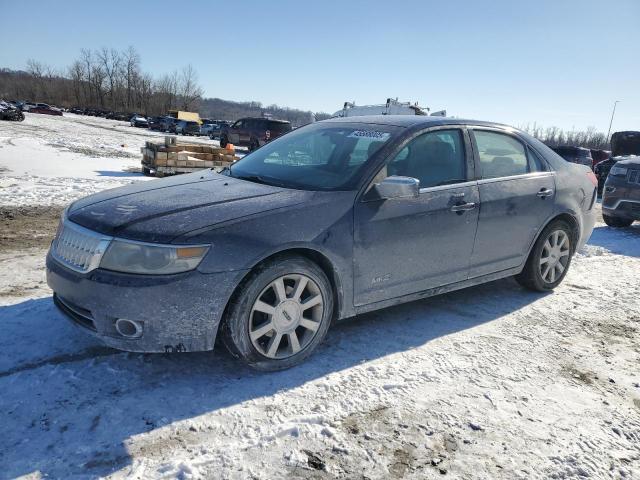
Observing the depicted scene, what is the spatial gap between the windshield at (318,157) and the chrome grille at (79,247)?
123 cm

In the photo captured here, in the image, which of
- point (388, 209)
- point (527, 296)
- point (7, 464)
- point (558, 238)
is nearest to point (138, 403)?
point (7, 464)

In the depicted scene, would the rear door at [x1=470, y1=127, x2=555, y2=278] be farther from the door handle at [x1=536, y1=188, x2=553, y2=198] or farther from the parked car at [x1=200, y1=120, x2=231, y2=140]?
the parked car at [x1=200, y1=120, x2=231, y2=140]

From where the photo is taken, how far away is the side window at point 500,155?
4031 mm

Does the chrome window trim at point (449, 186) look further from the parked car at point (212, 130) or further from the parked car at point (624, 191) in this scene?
the parked car at point (212, 130)

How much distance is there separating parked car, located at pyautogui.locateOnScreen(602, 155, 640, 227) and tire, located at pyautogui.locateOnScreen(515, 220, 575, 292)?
14.0 ft

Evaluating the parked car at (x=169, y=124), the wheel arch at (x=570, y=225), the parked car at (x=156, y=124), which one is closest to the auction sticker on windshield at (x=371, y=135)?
the wheel arch at (x=570, y=225)

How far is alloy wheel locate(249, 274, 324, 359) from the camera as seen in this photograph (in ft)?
9.45

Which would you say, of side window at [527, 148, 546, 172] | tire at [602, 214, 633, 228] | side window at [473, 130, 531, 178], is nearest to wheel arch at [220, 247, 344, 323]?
side window at [473, 130, 531, 178]

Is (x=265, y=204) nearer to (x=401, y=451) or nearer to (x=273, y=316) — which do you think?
(x=273, y=316)

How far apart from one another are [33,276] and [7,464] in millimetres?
2664

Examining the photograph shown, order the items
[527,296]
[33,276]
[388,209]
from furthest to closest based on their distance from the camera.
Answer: [527,296] < [33,276] < [388,209]

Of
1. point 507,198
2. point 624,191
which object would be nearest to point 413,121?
point 507,198

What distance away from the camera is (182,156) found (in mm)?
11906

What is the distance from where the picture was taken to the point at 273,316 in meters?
2.91
